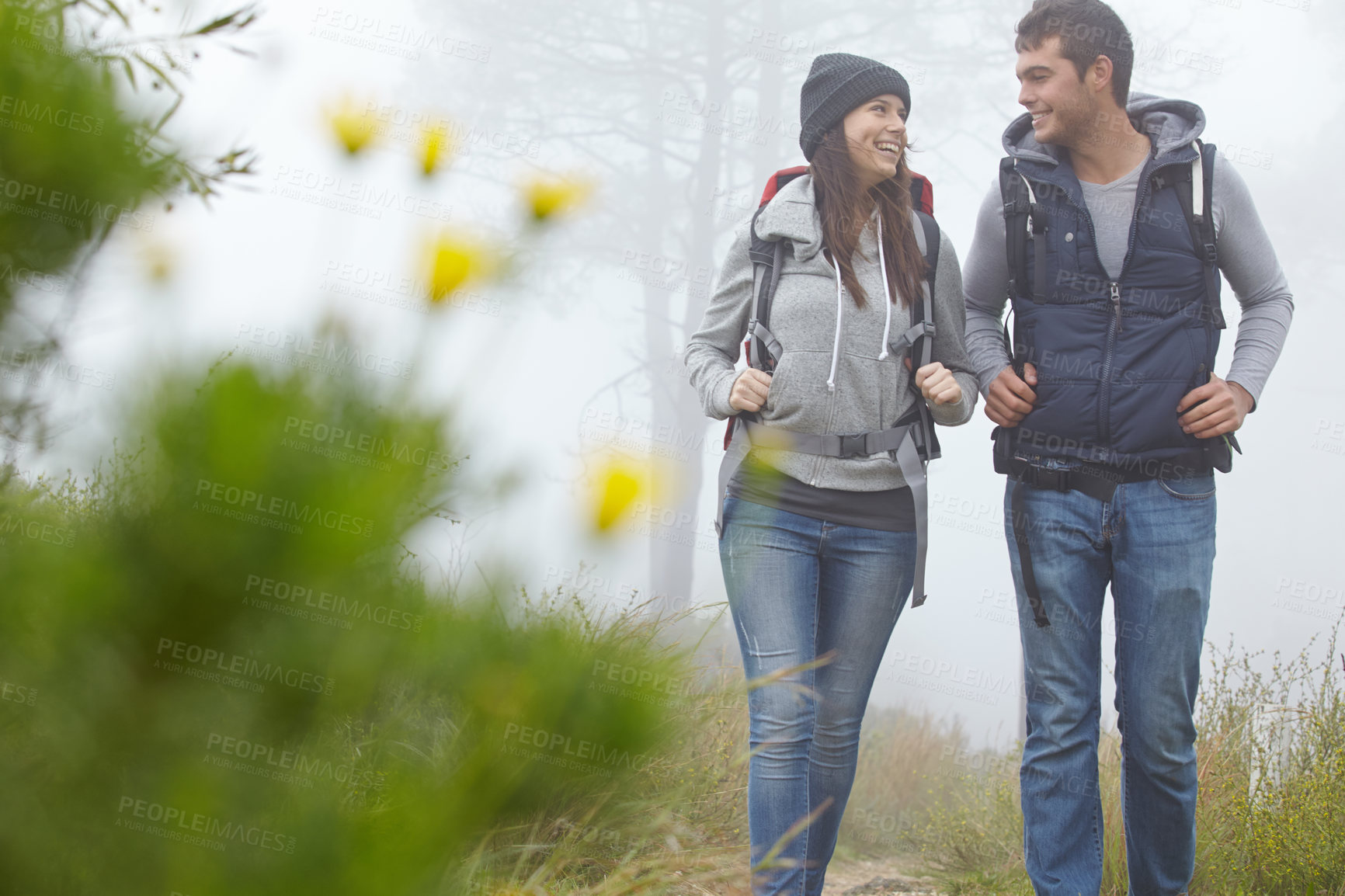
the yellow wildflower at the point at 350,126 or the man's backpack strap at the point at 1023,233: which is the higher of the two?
the man's backpack strap at the point at 1023,233

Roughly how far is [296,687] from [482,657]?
0.45 feet

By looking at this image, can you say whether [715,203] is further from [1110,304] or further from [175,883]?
[175,883]

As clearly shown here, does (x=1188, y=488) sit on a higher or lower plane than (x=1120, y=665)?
higher

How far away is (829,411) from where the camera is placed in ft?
6.57

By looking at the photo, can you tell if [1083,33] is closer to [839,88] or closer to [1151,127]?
[1151,127]

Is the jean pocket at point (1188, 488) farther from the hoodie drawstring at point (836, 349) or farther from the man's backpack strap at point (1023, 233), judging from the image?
the hoodie drawstring at point (836, 349)

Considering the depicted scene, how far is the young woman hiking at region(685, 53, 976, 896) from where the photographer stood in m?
1.96

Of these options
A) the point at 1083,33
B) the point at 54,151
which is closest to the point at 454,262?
the point at 54,151

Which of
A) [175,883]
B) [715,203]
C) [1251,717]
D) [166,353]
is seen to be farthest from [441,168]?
[715,203]

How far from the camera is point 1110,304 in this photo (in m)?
2.02

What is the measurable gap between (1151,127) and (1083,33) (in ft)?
0.88

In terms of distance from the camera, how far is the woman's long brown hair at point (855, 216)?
206 cm

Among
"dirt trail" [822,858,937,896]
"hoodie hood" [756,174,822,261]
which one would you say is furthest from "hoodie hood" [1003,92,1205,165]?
"dirt trail" [822,858,937,896]

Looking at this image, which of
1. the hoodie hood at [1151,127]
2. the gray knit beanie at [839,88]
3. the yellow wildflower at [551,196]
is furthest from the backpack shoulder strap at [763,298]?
the yellow wildflower at [551,196]
